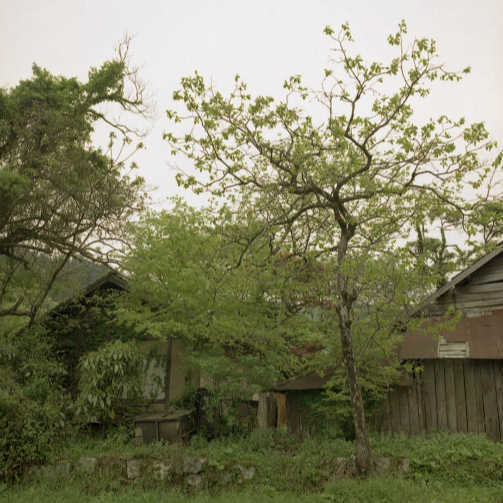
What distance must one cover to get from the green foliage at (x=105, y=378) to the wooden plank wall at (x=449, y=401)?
728cm

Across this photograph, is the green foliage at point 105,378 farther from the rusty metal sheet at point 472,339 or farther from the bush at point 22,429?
the rusty metal sheet at point 472,339

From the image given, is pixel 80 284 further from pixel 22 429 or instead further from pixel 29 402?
pixel 22 429

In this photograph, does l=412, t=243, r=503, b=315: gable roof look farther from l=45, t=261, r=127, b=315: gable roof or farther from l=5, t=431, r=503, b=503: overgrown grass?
l=45, t=261, r=127, b=315: gable roof

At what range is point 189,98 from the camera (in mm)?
9391

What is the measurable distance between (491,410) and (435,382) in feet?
4.81

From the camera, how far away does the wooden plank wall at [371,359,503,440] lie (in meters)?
11.9

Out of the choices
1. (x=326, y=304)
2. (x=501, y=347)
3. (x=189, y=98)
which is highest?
(x=189, y=98)

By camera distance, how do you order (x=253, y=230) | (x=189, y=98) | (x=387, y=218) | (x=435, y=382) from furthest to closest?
1. (x=435, y=382)
2. (x=387, y=218)
3. (x=253, y=230)
4. (x=189, y=98)

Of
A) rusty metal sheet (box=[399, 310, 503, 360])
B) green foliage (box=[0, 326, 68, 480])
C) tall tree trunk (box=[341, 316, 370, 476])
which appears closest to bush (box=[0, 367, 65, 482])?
green foliage (box=[0, 326, 68, 480])

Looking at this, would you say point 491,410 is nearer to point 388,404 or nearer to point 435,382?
point 435,382

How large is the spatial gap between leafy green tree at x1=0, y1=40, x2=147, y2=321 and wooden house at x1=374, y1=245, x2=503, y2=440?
33.2 feet

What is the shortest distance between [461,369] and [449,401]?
2.98 ft

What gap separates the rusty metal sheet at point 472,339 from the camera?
38.7ft

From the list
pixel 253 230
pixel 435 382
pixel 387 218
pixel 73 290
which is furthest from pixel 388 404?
pixel 73 290
